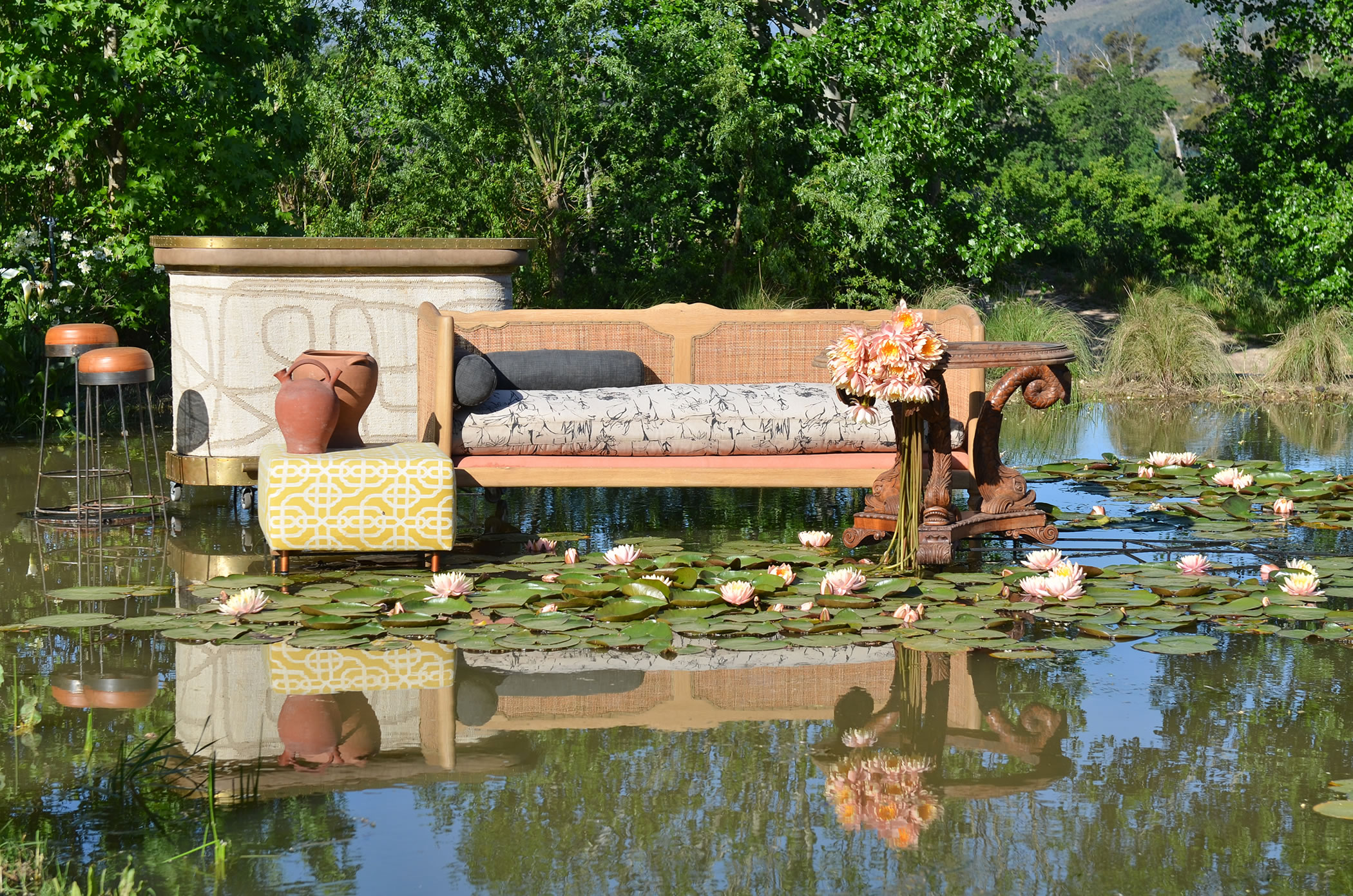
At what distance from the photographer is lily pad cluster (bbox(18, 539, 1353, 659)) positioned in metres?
4.17

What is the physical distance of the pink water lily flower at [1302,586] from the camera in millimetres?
4504

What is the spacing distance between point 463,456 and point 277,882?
3.21 meters

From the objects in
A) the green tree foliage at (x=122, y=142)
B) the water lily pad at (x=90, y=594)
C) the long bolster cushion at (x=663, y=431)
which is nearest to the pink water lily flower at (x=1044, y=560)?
the long bolster cushion at (x=663, y=431)

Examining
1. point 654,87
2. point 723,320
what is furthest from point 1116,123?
point 723,320

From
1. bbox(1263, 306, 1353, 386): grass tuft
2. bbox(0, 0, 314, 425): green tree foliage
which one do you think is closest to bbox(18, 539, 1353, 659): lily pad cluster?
bbox(0, 0, 314, 425): green tree foliage

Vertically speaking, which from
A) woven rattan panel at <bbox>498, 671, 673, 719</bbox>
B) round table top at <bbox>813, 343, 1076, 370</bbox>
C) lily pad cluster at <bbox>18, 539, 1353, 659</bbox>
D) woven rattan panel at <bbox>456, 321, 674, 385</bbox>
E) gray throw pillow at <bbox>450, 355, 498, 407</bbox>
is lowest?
woven rattan panel at <bbox>498, 671, 673, 719</bbox>

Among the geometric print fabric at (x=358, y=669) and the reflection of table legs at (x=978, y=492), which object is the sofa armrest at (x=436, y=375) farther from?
the reflection of table legs at (x=978, y=492)

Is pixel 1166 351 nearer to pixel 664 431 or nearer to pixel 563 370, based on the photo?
pixel 563 370

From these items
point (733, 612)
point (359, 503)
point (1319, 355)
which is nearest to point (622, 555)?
point (733, 612)

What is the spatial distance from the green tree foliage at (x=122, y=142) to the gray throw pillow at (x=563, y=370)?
4826 mm

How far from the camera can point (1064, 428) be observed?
9.82 meters

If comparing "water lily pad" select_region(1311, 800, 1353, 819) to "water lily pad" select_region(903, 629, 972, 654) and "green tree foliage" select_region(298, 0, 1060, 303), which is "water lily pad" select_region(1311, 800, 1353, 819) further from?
"green tree foliage" select_region(298, 0, 1060, 303)

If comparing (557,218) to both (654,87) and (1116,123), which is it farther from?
(1116,123)

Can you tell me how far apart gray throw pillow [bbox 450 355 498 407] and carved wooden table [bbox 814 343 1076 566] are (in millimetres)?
1362
